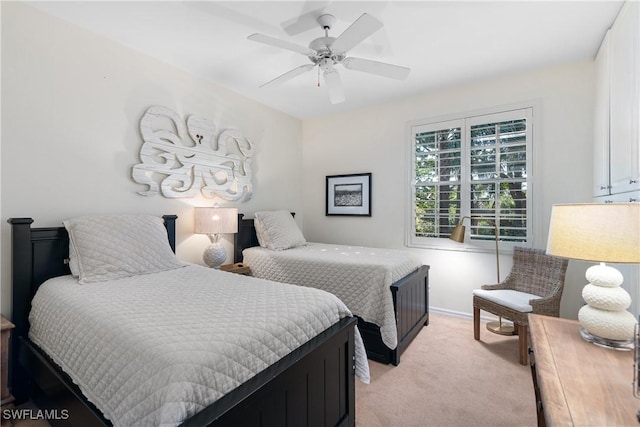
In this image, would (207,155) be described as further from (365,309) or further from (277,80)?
(365,309)

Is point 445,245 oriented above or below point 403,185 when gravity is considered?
below

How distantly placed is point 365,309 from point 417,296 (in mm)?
728

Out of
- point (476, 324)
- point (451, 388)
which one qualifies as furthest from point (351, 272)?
point (476, 324)

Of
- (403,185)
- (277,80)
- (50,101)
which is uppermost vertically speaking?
(277,80)

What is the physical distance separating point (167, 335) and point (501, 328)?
3032 mm

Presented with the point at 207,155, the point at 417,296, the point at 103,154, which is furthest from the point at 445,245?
the point at 103,154

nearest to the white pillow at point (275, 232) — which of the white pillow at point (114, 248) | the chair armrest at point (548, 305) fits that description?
the white pillow at point (114, 248)

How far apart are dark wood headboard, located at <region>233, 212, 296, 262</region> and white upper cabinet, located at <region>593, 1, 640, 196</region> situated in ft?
10.6

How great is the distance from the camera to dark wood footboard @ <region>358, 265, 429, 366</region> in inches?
93.7

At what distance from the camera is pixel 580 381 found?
969mm

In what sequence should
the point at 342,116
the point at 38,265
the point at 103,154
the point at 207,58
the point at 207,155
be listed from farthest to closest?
the point at 342,116
the point at 207,155
the point at 207,58
the point at 103,154
the point at 38,265

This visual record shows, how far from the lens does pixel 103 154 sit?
238 centimetres

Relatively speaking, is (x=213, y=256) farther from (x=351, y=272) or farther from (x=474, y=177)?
(x=474, y=177)

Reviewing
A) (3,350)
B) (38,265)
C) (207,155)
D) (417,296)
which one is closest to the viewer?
(3,350)
